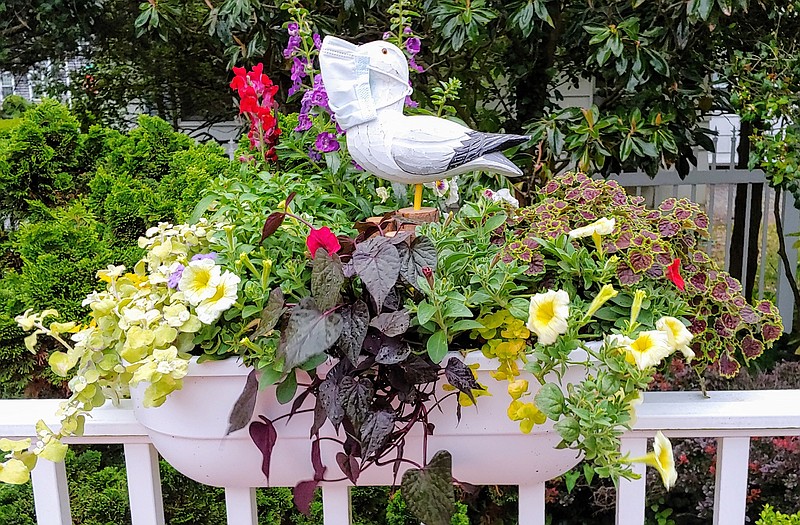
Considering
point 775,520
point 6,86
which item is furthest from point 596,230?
point 6,86

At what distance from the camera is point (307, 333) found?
2.13 ft

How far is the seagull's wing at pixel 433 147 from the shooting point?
0.81 meters

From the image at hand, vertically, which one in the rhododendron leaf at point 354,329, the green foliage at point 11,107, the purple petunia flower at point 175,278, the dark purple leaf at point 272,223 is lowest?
the rhododendron leaf at point 354,329

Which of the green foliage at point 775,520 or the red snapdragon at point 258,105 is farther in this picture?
the green foliage at point 775,520

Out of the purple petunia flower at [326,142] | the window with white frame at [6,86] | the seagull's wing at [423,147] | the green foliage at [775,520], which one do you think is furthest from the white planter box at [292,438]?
the window with white frame at [6,86]

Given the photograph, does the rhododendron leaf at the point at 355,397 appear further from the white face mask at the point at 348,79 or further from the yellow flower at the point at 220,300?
the white face mask at the point at 348,79

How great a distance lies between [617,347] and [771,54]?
7.33 feet

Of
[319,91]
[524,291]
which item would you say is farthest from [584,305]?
[319,91]

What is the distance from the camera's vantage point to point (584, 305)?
0.75m

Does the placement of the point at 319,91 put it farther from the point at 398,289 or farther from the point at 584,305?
Result: the point at 584,305

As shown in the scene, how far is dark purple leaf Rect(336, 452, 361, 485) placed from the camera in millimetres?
726

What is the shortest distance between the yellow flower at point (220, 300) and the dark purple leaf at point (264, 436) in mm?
129

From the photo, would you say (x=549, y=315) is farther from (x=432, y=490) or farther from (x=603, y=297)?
(x=432, y=490)

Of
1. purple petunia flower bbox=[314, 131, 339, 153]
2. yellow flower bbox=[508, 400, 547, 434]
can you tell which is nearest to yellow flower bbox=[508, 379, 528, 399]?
yellow flower bbox=[508, 400, 547, 434]
